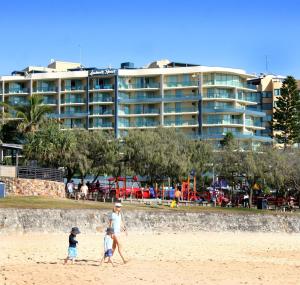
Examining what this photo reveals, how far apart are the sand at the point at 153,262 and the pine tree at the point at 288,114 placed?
51.6 m

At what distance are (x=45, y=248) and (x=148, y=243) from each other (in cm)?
558

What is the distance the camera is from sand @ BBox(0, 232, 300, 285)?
1703cm

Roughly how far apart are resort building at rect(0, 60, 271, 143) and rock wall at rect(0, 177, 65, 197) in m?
52.2

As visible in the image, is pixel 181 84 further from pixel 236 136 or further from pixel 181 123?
pixel 236 136

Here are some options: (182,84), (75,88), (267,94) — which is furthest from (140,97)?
(267,94)

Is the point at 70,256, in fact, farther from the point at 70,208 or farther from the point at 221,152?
the point at 221,152

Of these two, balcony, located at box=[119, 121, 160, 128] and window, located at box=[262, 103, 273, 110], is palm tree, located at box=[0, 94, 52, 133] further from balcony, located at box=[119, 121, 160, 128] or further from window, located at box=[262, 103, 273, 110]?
window, located at box=[262, 103, 273, 110]

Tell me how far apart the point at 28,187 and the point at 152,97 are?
59448 mm

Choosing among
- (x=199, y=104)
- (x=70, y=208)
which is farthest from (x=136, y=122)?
(x=70, y=208)

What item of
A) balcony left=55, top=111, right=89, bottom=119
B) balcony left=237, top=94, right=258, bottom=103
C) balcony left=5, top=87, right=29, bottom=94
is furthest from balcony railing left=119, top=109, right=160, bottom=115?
balcony left=5, top=87, right=29, bottom=94

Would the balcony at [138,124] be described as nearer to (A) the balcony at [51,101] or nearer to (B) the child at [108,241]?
(A) the balcony at [51,101]

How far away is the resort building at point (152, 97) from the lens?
9650 cm

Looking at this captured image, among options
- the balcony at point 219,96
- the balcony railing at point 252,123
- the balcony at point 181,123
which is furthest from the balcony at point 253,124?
the balcony at point 181,123

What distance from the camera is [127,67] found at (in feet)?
344
